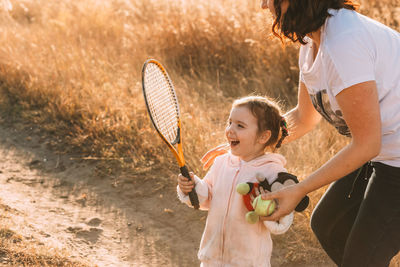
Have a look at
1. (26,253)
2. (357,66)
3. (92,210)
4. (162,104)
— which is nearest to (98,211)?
(92,210)

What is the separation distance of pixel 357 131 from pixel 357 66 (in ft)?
0.79

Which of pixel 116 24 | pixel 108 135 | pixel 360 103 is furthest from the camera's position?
pixel 116 24

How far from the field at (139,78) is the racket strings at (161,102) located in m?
1.32

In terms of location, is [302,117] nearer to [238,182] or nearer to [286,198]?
[238,182]

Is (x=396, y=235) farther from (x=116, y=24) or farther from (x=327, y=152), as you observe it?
(x=116, y=24)

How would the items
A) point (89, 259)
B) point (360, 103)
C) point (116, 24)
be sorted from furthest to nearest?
point (116, 24) < point (89, 259) < point (360, 103)

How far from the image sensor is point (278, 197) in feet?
6.56

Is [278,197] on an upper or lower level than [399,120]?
lower

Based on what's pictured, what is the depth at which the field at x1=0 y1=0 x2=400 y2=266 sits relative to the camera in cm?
424

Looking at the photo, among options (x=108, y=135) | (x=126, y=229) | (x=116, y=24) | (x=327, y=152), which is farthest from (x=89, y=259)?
(x=116, y=24)

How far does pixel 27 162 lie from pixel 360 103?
365 cm

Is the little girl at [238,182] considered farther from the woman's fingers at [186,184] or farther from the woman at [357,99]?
the woman at [357,99]

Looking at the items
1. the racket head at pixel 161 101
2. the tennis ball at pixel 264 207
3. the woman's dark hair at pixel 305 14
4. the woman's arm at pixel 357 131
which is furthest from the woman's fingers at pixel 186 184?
the woman's dark hair at pixel 305 14

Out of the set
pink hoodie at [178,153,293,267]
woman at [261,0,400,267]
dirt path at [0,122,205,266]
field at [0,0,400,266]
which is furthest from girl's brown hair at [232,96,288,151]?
dirt path at [0,122,205,266]
